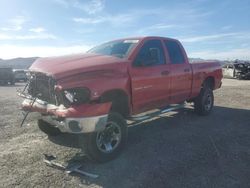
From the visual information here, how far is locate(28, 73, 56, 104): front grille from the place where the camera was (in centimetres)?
480

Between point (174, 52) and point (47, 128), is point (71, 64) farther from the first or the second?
point (174, 52)

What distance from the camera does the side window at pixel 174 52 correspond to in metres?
7.06

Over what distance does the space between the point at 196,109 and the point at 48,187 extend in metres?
5.68

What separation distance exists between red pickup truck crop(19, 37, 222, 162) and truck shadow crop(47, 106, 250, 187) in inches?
18.3

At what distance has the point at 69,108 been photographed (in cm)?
449

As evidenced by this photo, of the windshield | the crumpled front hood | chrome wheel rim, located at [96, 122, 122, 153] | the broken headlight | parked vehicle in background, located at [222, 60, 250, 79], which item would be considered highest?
the windshield

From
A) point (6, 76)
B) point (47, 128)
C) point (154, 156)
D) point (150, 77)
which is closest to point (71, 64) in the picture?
point (150, 77)

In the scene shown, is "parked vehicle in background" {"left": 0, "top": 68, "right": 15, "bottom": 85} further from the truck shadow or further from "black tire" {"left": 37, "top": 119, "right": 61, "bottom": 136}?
"black tire" {"left": 37, "top": 119, "right": 61, "bottom": 136}

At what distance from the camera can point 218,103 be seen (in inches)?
436

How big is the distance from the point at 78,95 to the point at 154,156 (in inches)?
71.0

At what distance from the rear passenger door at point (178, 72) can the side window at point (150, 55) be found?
1.22 ft

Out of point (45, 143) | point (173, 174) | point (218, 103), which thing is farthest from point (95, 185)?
point (218, 103)

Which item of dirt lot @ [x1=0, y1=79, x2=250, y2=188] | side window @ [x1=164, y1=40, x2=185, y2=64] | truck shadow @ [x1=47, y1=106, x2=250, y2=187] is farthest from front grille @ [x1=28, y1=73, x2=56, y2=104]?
side window @ [x1=164, y1=40, x2=185, y2=64]

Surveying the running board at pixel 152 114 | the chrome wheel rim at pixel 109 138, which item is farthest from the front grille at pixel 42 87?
the running board at pixel 152 114
